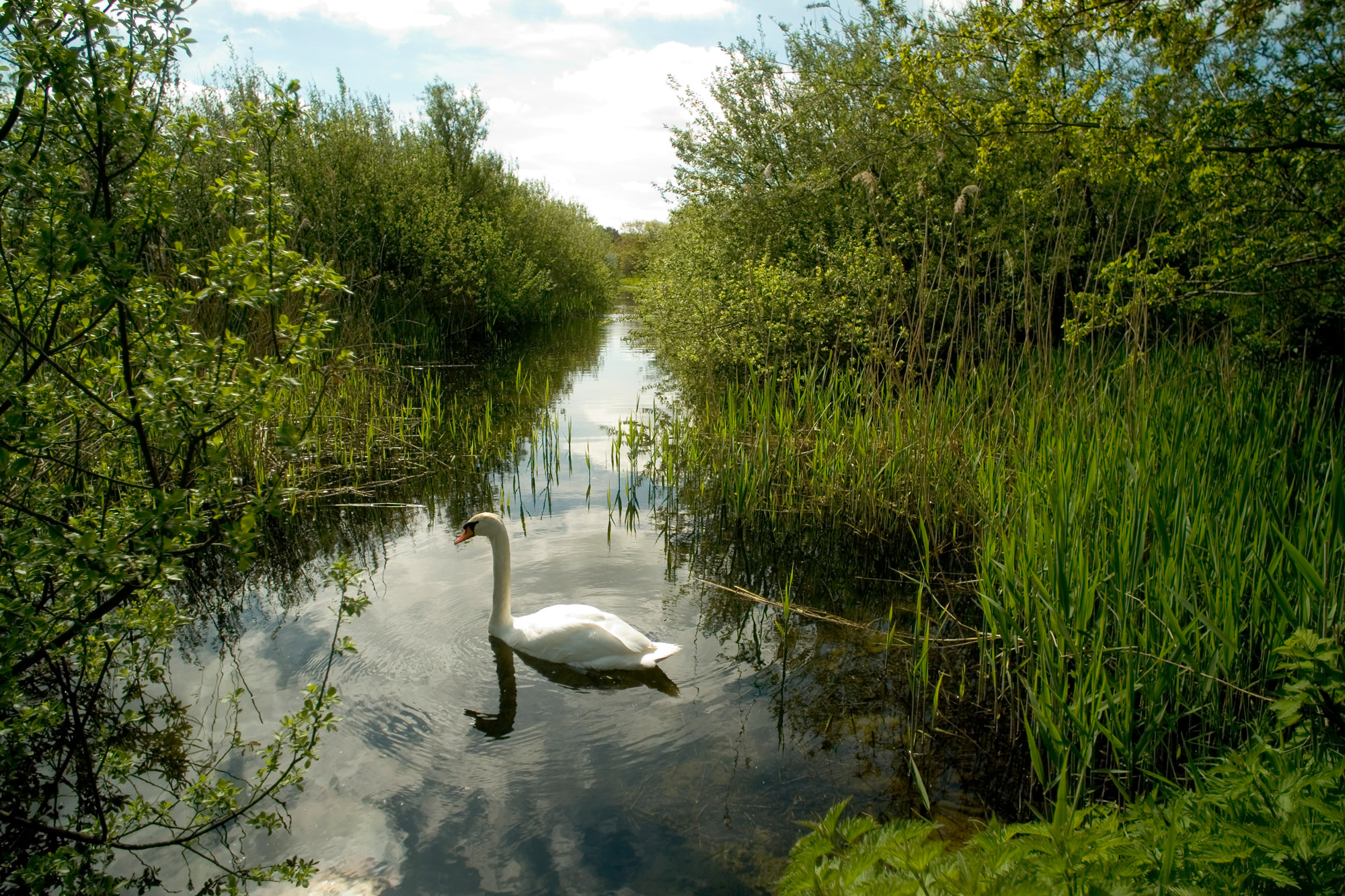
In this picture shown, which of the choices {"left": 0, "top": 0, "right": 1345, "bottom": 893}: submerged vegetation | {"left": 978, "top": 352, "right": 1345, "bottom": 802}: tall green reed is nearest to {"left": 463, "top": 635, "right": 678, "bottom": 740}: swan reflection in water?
{"left": 0, "top": 0, "right": 1345, "bottom": 893}: submerged vegetation

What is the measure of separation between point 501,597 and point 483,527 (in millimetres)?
596

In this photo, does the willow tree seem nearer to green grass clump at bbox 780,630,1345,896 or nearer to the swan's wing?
the swan's wing

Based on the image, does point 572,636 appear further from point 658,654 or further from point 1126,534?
point 1126,534

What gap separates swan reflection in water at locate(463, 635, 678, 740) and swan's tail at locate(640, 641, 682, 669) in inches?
3.5

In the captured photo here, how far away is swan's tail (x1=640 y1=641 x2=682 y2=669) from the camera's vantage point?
4.73m

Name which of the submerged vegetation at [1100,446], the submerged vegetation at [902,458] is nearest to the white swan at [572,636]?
the submerged vegetation at [902,458]

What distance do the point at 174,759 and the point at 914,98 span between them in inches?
254

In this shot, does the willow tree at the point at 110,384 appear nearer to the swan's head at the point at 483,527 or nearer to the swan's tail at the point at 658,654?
the swan's tail at the point at 658,654

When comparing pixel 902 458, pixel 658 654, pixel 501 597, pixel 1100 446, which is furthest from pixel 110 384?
pixel 902 458

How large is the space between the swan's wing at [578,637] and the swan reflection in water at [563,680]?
0.06 meters

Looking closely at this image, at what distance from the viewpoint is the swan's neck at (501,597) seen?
5.18 m

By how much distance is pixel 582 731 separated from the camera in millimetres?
4211

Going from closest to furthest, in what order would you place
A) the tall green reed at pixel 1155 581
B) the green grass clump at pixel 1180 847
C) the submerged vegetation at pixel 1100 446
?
1. the green grass clump at pixel 1180 847
2. the submerged vegetation at pixel 1100 446
3. the tall green reed at pixel 1155 581

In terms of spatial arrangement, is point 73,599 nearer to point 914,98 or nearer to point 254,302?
point 254,302
